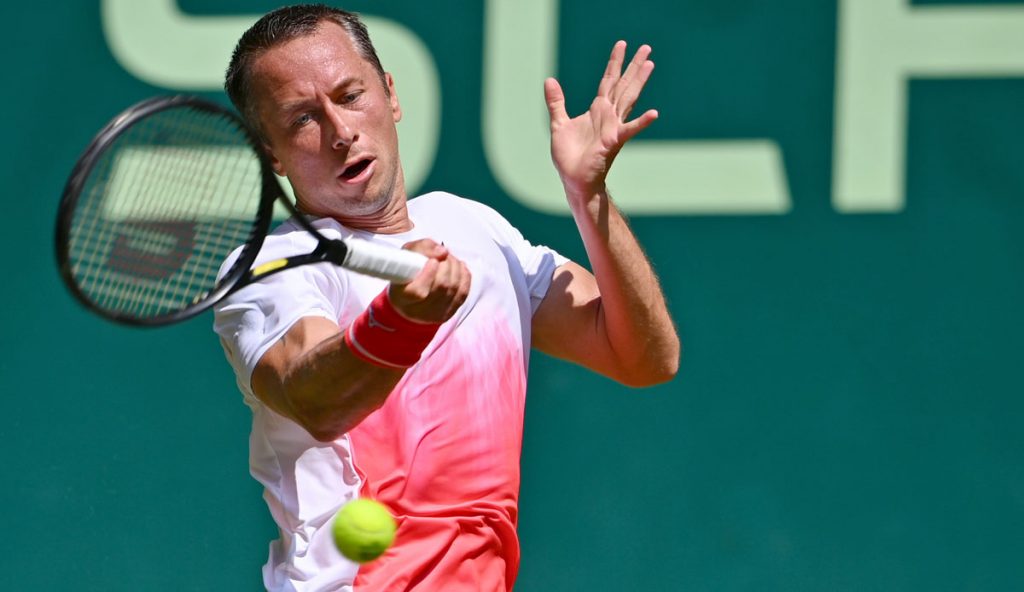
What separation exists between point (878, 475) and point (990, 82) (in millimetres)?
1007

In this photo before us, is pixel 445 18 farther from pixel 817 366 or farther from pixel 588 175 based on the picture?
pixel 588 175

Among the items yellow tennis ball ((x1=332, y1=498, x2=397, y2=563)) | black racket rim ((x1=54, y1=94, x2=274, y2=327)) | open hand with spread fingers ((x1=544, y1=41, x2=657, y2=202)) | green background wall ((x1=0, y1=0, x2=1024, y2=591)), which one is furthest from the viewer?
green background wall ((x1=0, y1=0, x2=1024, y2=591))

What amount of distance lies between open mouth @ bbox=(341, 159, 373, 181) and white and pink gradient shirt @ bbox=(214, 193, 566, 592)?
84 mm

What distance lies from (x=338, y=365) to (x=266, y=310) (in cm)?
25

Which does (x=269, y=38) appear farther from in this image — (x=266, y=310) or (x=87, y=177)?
(x=87, y=177)

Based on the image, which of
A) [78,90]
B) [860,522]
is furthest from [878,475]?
[78,90]

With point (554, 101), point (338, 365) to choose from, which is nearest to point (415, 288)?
point (338, 365)

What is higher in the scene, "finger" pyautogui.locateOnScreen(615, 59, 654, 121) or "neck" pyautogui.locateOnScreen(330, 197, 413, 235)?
"finger" pyautogui.locateOnScreen(615, 59, 654, 121)

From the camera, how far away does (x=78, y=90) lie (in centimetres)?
415

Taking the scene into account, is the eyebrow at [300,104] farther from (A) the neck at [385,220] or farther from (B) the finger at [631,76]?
(B) the finger at [631,76]

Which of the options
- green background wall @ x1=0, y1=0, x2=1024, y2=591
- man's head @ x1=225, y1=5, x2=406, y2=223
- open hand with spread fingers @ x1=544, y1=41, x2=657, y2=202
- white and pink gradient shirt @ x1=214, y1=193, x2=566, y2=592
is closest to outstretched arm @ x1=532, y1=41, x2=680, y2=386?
open hand with spread fingers @ x1=544, y1=41, x2=657, y2=202

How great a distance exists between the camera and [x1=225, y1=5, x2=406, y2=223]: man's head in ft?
8.48

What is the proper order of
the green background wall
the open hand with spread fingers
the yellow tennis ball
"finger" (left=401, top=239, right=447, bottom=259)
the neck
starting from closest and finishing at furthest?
"finger" (left=401, top=239, right=447, bottom=259) < the yellow tennis ball < the open hand with spread fingers < the neck < the green background wall

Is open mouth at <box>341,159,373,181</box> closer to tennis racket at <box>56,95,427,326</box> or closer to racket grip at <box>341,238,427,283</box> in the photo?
tennis racket at <box>56,95,427,326</box>
